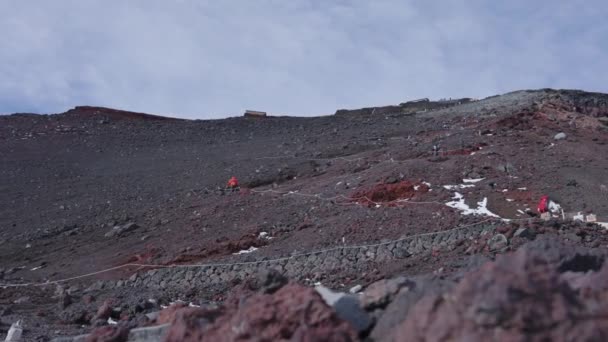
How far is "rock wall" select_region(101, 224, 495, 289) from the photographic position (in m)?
10.3

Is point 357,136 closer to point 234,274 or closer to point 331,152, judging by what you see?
point 331,152

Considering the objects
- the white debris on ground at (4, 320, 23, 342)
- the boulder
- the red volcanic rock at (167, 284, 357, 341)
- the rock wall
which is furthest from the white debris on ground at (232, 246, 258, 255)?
the red volcanic rock at (167, 284, 357, 341)

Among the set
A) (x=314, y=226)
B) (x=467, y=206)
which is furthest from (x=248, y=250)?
(x=467, y=206)

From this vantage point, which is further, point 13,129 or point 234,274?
point 13,129

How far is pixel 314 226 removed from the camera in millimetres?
12789

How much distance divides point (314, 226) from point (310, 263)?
6.76ft

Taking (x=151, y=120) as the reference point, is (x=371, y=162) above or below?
below

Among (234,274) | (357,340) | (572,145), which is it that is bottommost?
(234,274)

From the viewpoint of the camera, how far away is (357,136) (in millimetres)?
22031

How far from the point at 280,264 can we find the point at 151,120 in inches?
681

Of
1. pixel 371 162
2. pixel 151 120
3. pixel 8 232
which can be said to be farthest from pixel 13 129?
pixel 371 162

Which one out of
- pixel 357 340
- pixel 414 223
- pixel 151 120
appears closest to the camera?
pixel 357 340

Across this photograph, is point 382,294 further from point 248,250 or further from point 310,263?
point 248,250

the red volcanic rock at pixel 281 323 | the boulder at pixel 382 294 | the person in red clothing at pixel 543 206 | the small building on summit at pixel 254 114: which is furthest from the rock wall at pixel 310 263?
the small building on summit at pixel 254 114
